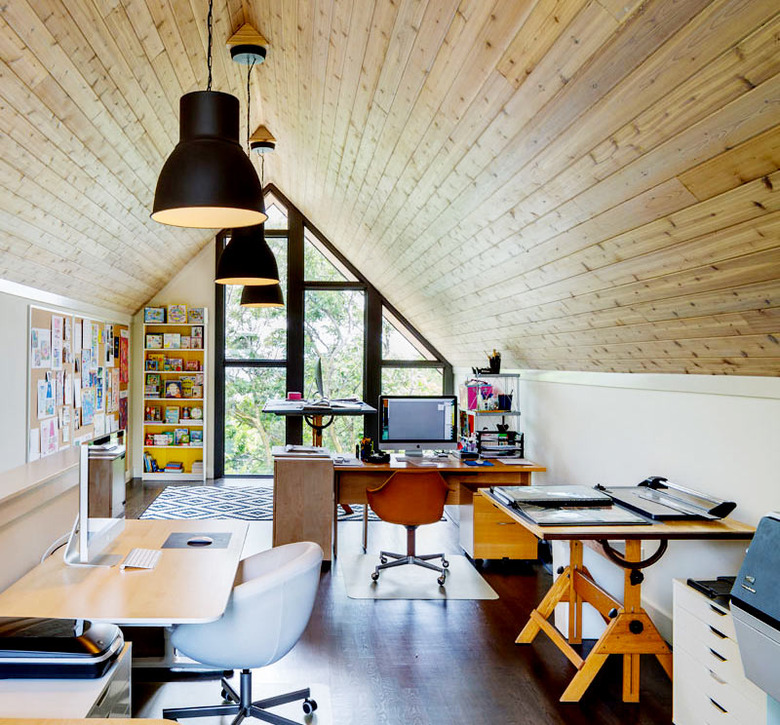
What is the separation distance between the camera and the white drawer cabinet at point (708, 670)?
7.43 feet

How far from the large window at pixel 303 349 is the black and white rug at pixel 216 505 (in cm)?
76

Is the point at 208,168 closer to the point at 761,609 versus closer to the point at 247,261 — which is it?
the point at 247,261

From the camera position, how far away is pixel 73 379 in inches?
239

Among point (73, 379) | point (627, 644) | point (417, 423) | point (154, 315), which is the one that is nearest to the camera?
point (627, 644)

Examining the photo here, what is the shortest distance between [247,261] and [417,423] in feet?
6.79

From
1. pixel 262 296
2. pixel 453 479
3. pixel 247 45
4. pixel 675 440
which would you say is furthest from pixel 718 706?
pixel 247 45

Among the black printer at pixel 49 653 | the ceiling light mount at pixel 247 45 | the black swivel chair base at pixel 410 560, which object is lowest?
the black swivel chair base at pixel 410 560

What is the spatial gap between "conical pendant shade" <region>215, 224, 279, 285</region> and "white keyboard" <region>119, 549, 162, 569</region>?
1.56 m

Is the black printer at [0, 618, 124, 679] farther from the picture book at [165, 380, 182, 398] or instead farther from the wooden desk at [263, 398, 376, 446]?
the picture book at [165, 380, 182, 398]

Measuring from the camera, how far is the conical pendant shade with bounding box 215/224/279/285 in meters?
3.67

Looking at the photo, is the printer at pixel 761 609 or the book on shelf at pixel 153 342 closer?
the printer at pixel 761 609

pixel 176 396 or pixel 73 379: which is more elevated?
pixel 73 379

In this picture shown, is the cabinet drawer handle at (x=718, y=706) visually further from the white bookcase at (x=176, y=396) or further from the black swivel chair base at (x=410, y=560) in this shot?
the white bookcase at (x=176, y=396)

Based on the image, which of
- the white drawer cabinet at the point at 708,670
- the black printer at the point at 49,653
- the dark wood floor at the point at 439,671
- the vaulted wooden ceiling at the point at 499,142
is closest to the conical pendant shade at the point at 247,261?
the vaulted wooden ceiling at the point at 499,142
